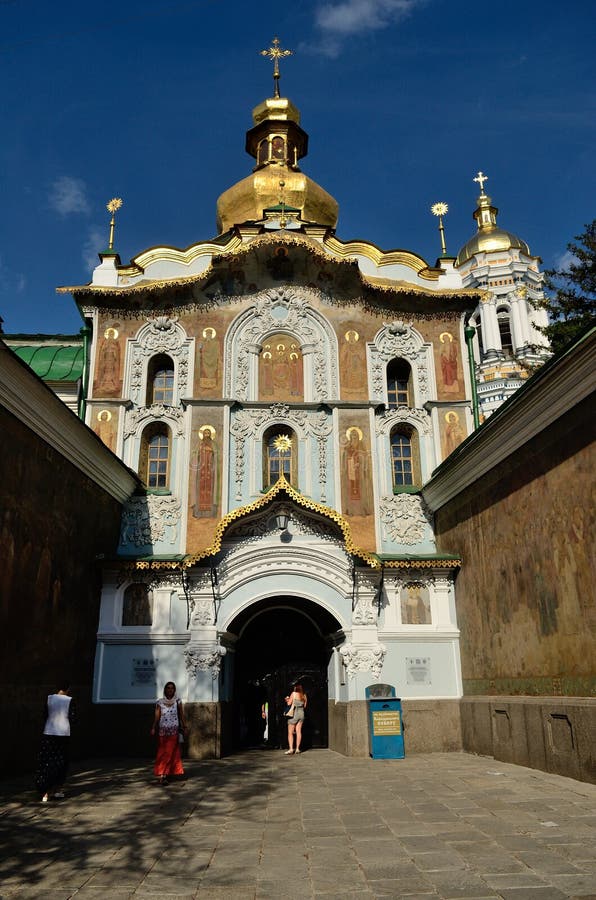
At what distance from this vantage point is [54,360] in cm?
1916

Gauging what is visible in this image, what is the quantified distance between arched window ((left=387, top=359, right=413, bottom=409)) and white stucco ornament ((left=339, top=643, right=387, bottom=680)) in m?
5.74

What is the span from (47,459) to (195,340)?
20.2 ft

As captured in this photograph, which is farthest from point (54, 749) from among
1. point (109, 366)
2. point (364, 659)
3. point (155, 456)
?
point (109, 366)

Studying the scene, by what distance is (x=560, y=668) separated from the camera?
10.3 meters

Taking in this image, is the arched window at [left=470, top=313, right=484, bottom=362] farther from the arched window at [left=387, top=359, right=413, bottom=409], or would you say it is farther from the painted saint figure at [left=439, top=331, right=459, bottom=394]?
the arched window at [left=387, top=359, right=413, bottom=409]

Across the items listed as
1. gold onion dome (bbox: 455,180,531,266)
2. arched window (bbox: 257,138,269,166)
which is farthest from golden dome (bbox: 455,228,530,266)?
arched window (bbox: 257,138,269,166)

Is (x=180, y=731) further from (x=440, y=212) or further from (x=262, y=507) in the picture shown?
(x=440, y=212)

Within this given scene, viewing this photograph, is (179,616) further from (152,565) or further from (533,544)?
(533,544)

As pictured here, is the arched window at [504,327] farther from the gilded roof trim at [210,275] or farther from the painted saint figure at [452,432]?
the painted saint figure at [452,432]

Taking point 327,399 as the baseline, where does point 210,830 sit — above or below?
below

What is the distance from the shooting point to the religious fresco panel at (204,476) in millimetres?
15602

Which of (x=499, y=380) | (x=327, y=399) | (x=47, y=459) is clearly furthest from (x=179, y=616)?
(x=499, y=380)

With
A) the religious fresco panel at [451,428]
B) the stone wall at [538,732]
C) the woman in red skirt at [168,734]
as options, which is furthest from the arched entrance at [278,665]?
the woman in red skirt at [168,734]

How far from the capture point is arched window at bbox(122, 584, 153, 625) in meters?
14.8
